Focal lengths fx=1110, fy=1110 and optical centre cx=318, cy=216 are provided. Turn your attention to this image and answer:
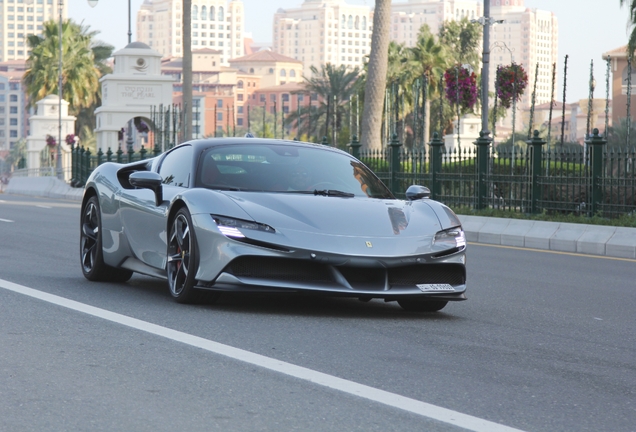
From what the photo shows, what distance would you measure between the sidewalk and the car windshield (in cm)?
839

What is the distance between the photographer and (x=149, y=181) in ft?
27.7

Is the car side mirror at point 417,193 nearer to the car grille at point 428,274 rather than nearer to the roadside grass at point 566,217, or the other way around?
the car grille at point 428,274

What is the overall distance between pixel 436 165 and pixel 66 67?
5684 centimetres

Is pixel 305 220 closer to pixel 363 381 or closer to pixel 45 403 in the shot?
pixel 363 381

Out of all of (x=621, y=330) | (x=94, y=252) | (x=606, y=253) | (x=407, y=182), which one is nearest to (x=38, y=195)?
(x=407, y=182)

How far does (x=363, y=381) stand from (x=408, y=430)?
3.11ft

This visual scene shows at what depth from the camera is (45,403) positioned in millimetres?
4738

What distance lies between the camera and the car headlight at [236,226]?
7418 millimetres

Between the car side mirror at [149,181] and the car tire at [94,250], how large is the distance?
44.9 inches

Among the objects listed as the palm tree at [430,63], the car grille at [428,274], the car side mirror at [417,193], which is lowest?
the car grille at [428,274]

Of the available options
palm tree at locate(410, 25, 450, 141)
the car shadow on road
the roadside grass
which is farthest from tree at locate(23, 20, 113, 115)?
the car shadow on road

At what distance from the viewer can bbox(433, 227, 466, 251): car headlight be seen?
770 cm

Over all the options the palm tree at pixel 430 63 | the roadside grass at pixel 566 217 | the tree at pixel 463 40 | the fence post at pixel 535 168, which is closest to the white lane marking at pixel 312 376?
the roadside grass at pixel 566 217

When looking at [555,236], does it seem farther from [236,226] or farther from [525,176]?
[236,226]
